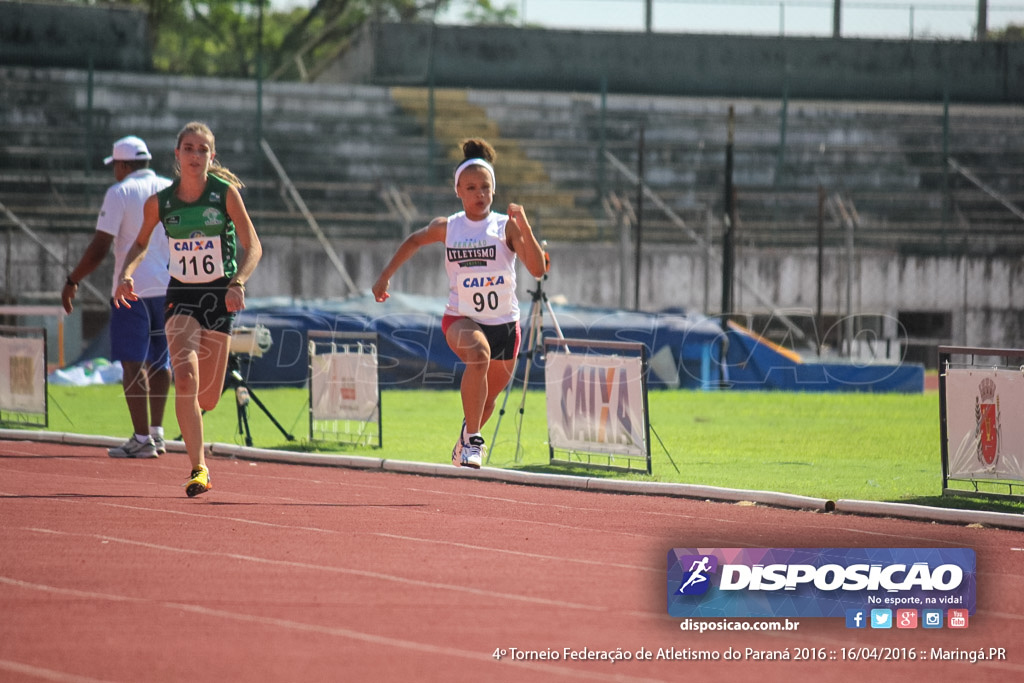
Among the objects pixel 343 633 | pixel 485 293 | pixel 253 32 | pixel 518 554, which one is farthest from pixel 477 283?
pixel 253 32

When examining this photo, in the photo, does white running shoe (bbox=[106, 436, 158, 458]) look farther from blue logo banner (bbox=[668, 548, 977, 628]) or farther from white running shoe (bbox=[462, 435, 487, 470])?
blue logo banner (bbox=[668, 548, 977, 628])

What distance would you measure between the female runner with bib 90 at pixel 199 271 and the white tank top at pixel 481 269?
4.66ft

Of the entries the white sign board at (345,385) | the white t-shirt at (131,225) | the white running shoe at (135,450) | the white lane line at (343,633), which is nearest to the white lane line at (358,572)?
the white lane line at (343,633)

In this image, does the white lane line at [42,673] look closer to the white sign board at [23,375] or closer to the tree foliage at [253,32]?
the white sign board at [23,375]

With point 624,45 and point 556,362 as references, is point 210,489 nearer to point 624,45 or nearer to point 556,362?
point 556,362

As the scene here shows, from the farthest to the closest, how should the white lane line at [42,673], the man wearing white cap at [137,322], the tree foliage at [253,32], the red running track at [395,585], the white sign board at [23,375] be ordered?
the tree foliage at [253,32] → the white sign board at [23,375] → the man wearing white cap at [137,322] → the red running track at [395,585] → the white lane line at [42,673]

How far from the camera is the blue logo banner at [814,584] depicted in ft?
18.3

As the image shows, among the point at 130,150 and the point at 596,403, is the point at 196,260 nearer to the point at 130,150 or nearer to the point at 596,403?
the point at 130,150

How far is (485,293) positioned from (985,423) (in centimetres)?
341

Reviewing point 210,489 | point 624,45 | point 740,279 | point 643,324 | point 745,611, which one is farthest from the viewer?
point 624,45

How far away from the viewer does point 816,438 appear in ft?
46.6

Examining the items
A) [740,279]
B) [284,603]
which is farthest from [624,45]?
[284,603]

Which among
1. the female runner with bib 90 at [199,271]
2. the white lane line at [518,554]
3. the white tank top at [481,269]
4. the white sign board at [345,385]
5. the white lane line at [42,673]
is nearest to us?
the white lane line at [42,673]

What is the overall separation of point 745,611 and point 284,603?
1861 mm
